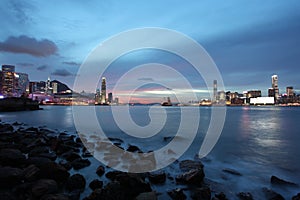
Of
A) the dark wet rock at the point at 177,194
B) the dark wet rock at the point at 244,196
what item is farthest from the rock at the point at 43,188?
the dark wet rock at the point at 244,196

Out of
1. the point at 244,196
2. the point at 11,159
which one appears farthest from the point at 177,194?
the point at 11,159

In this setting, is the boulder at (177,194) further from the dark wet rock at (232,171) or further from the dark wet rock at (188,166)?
the dark wet rock at (232,171)

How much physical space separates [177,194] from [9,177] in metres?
5.47

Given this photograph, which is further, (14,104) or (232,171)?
(14,104)

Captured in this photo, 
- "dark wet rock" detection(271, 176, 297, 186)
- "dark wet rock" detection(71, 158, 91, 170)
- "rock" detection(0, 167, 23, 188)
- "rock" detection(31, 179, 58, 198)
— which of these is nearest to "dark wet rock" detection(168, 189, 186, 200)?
"rock" detection(31, 179, 58, 198)

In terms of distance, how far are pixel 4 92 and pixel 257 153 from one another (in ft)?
497

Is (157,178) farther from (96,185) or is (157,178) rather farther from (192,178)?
(96,185)

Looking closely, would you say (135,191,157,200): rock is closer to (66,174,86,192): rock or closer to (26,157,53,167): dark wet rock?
(66,174,86,192): rock

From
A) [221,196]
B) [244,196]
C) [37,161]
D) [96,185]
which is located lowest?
[244,196]

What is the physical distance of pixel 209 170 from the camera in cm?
866

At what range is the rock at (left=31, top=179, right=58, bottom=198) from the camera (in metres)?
5.13

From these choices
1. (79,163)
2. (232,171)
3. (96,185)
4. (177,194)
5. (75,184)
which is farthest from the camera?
(232,171)

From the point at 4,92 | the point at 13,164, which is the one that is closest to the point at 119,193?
the point at 13,164

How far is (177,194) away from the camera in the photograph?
592 centimetres
